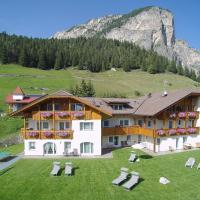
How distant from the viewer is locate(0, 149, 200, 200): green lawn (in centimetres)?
2533

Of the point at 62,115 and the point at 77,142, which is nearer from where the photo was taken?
the point at 62,115

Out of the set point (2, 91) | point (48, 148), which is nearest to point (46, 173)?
point (48, 148)

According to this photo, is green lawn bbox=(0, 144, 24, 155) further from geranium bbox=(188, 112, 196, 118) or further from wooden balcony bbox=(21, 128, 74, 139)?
geranium bbox=(188, 112, 196, 118)

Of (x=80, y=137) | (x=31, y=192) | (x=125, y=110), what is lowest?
(x=31, y=192)

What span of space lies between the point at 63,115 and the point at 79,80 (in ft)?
259

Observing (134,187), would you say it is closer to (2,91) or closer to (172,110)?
(172,110)

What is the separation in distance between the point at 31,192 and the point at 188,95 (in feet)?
81.2

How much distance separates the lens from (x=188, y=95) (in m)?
41.8

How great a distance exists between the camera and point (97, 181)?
2856cm

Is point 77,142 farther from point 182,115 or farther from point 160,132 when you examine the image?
point 182,115

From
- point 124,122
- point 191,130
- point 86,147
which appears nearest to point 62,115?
point 86,147

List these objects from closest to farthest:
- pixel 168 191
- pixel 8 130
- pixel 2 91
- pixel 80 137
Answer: pixel 168 191 < pixel 80 137 < pixel 8 130 < pixel 2 91

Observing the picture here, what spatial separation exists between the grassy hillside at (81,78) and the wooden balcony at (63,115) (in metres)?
38.3

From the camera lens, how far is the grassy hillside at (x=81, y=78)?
98625mm
